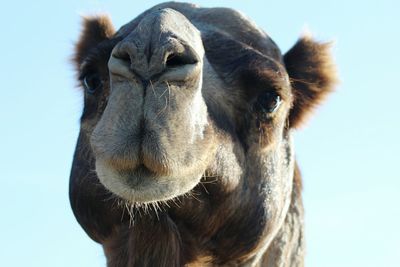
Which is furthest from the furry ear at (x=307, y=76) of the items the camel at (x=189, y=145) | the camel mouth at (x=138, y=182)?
the camel mouth at (x=138, y=182)

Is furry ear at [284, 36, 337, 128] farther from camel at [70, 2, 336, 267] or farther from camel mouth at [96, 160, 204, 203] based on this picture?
camel mouth at [96, 160, 204, 203]

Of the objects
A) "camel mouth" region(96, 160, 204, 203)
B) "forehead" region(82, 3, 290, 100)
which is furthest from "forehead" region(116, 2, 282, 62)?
"camel mouth" region(96, 160, 204, 203)

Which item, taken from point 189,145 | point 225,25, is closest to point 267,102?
point 225,25

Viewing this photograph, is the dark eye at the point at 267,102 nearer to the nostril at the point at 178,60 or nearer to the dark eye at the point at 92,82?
the dark eye at the point at 92,82

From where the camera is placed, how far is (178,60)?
3.92 meters

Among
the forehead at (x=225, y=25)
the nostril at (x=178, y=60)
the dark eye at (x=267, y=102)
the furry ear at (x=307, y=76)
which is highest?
the nostril at (x=178, y=60)

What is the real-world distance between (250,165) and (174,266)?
0.88 metres

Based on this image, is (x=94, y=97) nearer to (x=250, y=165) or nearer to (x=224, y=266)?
(x=250, y=165)

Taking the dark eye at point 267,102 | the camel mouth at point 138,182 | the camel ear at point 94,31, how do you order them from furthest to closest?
the camel ear at point 94,31 → the dark eye at point 267,102 → the camel mouth at point 138,182

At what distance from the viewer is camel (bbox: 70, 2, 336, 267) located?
380 centimetres

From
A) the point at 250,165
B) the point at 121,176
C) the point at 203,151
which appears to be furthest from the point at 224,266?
the point at 121,176

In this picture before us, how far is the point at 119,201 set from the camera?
187 inches

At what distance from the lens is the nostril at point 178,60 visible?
389cm

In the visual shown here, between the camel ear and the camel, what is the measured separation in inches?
38.6
